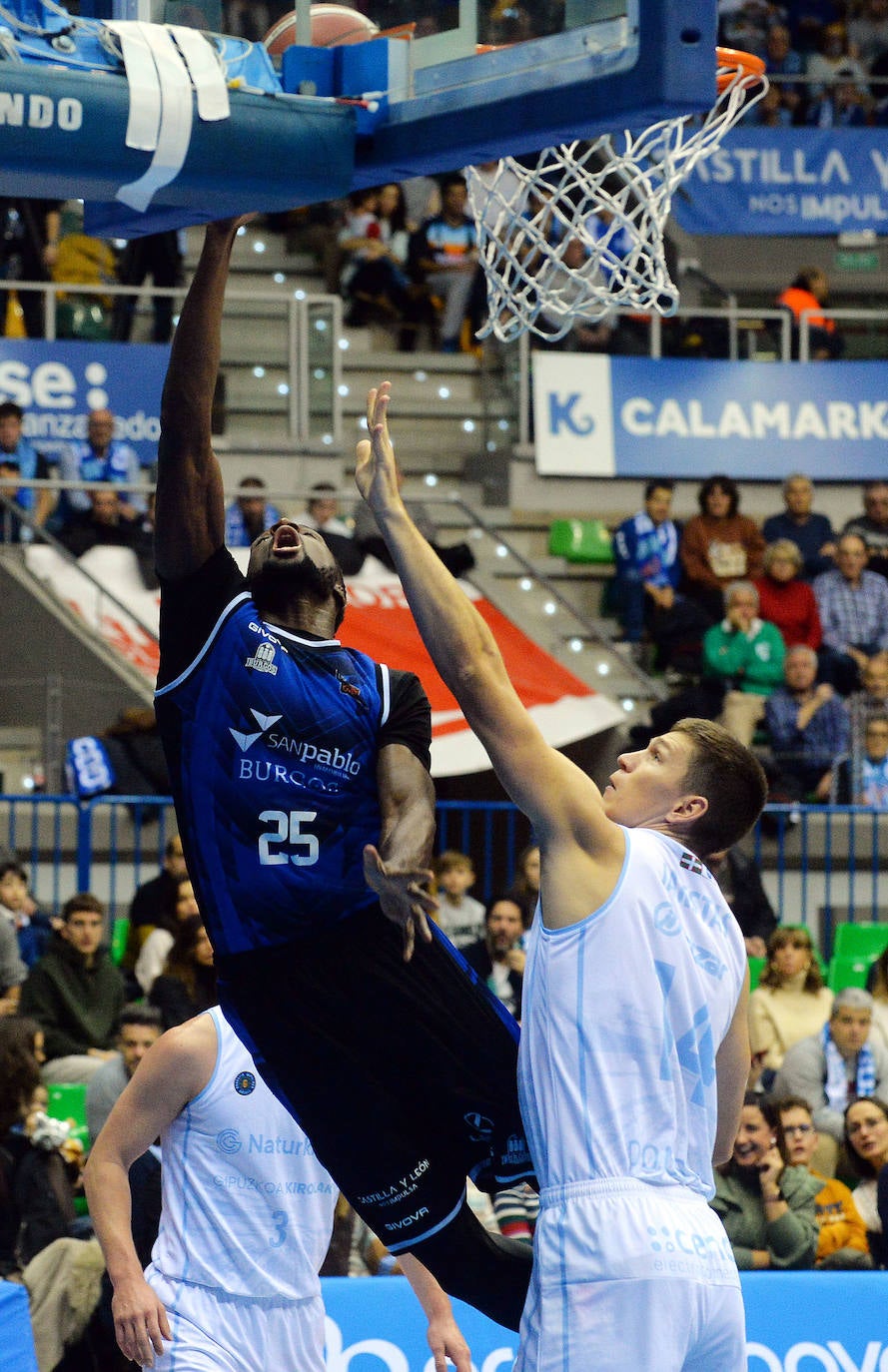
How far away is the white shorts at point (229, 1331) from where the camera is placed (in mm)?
5605

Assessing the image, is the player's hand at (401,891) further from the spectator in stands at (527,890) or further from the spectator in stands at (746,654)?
the spectator in stands at (746,654)

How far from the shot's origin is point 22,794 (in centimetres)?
1213

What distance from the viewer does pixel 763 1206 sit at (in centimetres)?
894

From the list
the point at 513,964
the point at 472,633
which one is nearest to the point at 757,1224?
the point at 513,964

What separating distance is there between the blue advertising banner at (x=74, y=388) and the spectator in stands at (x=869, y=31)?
9.53 m

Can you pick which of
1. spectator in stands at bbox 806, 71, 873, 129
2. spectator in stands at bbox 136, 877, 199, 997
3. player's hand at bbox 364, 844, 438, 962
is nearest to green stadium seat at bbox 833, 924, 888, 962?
spectator in stands at bbox 136, 877, 199, 997

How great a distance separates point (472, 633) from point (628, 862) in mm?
609

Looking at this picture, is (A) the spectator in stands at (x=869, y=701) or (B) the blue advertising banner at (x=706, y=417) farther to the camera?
(B) the blue advertising banner at (x=706, y=417)

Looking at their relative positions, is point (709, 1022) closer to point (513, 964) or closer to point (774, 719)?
point (513, 964)

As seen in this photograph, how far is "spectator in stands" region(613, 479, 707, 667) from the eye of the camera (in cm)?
1495

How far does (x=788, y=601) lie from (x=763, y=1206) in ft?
20.7

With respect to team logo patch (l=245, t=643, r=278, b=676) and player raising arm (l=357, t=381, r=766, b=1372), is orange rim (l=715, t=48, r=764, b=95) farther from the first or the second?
team logo patch (l=245, t=643, r=278, b=676)

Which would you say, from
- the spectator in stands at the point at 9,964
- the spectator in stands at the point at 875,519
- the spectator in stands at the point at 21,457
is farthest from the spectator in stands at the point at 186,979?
the spectator in stands at the point at 875,519

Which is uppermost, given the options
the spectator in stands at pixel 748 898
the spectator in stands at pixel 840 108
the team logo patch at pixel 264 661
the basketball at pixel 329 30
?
the spectator in stands at pixel 840 108
